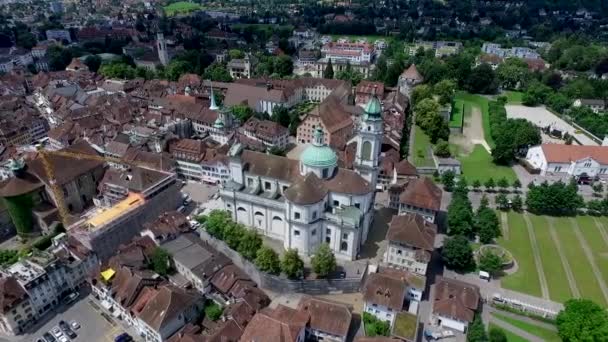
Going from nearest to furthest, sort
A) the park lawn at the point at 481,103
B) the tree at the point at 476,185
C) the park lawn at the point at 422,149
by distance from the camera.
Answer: the tree at the point at 476,185
the park lawn at the point at 422,149
the park lawn at the point at 481,103

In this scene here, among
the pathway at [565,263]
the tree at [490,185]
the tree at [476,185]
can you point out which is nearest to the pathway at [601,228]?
the pathway at [565,263]

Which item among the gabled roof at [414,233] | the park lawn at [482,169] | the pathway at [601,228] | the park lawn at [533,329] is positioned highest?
the gabled roof at [414,233]

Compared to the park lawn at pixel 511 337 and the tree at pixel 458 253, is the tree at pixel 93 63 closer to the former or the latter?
the tree at pixel 458 253

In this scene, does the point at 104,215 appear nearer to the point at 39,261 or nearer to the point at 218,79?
the point at 39,261

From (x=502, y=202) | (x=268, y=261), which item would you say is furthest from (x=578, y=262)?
(x=268, y=261)

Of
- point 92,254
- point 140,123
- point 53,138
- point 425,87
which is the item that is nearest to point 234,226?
point 92,254
